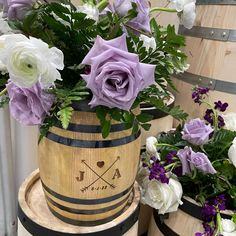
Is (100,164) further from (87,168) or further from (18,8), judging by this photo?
(18,8)

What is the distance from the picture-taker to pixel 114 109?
0.55 meters

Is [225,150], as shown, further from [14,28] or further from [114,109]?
[14,28]

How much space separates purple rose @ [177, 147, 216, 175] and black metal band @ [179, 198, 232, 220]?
0.08m

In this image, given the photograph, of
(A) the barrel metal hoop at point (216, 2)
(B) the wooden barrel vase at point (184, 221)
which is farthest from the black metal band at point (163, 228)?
(A) the barrel metal hoop at point (216, 2)

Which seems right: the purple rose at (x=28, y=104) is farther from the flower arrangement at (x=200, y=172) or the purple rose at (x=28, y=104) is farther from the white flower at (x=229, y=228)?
the white flower at (x=229, y=228)

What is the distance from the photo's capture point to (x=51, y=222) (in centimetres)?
69

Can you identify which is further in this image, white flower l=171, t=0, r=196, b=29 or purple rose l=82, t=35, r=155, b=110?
white flower l=171, t=0, r=196, b=29

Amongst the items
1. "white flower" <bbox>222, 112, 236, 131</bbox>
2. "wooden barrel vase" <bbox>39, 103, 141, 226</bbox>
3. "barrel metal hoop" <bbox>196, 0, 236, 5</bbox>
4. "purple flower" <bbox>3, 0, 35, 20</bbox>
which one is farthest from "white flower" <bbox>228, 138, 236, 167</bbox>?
"purple flower" <bbox>3, 0, 35, 20</bbox>

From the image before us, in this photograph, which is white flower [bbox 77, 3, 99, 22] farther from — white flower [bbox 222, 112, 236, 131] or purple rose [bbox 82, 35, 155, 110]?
white flower [bbox 222, 112, 236, 131]

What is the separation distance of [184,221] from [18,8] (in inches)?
26.6

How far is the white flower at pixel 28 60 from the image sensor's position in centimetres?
45

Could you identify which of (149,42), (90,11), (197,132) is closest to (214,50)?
(197,132)

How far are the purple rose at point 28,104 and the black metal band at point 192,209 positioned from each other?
481mm

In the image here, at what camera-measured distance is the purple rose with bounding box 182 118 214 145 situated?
79 centimetres
